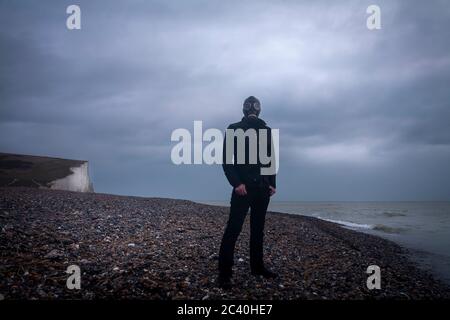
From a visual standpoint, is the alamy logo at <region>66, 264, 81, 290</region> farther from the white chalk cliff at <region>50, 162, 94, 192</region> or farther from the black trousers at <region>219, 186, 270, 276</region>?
the white chalk cliff at <region>50, 162, 94, 192</region>

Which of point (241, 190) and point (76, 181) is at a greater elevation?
point (241, 190)

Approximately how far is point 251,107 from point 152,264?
3.96m

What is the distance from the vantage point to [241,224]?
5754 millimetres

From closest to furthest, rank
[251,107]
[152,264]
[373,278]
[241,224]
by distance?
[241,224], [251,107], [152,264], [373,278]

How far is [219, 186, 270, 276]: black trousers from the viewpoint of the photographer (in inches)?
223

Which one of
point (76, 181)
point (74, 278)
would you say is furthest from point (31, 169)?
point (74, 278)

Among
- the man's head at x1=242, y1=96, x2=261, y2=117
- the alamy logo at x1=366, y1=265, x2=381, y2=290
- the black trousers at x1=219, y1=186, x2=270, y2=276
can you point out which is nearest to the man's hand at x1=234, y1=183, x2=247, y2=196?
the black trousers at x1=219, y1=186, x2=270, y2=276

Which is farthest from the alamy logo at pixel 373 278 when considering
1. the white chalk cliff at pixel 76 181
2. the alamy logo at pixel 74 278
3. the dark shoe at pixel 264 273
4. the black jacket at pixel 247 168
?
the white chalk cliff at pixel 76 181

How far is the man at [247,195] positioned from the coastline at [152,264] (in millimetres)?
400

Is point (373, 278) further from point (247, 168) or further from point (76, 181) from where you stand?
point (76, 181)

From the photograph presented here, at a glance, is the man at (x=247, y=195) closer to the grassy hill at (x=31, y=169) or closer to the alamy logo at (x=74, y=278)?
the alamy logo at (x=74, y=278)

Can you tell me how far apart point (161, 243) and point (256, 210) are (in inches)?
152
